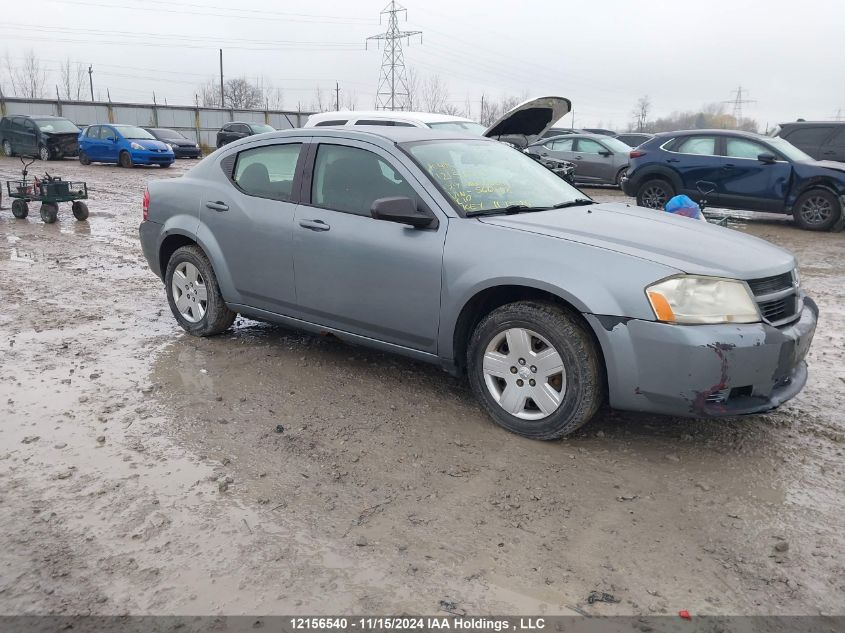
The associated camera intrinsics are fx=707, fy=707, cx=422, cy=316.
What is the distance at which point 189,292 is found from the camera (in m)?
5.67

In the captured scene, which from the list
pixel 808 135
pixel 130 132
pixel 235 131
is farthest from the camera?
pixel 235 131

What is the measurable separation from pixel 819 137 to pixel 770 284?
1331 cm

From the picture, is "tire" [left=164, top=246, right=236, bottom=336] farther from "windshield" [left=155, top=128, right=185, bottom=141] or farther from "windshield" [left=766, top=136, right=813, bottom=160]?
"windshield" [left=155, top=128, right=185, bottom=141]

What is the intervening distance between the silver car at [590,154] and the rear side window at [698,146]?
4628 millimetres

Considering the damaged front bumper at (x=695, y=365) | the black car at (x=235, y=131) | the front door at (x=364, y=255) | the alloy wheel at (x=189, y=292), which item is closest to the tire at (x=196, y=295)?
the alloy wheel at (x=189, y=292)

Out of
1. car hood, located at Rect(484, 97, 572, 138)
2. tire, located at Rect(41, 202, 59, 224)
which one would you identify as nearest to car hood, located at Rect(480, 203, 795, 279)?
car hood, located at Rect(484, 97, 572, 138)

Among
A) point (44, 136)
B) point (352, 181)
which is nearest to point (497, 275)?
point (352, 181)

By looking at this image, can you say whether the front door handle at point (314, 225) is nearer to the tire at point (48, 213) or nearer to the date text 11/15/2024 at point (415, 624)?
the date text 11/15/2024 at point (415, 624)

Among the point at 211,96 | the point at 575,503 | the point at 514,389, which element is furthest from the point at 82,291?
the point at 211,96

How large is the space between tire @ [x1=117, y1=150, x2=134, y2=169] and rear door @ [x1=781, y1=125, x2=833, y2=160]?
19.1 m

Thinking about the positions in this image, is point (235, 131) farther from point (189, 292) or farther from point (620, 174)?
point (189, 292)

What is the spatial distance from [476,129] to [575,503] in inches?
424

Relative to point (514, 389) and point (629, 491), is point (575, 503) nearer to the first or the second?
point (629, 491)

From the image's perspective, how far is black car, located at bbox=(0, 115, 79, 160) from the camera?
81.4 feet
